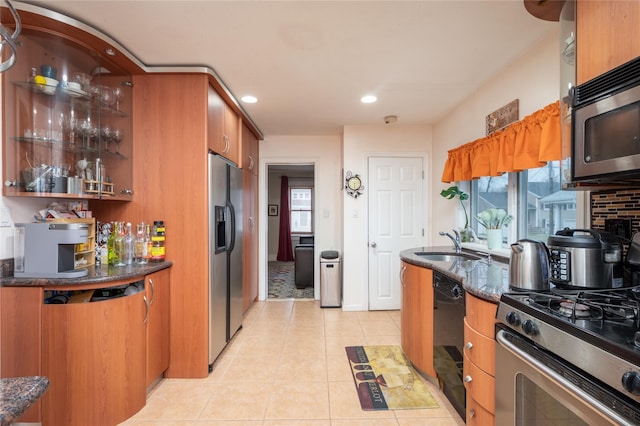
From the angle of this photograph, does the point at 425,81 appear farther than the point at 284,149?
No

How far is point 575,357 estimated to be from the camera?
95 cm

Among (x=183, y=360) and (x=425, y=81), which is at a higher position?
(x=425, y=81)

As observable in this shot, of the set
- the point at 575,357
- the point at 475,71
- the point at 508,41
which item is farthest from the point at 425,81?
the point at 575,357

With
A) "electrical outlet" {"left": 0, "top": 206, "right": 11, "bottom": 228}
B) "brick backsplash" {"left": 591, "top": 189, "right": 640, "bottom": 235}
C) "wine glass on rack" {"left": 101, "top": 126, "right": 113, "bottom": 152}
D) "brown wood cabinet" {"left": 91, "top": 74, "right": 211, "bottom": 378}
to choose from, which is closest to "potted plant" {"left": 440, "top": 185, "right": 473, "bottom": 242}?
"brick backsplash" {"left": 591, "top": 189, "right": 640, "bottom": 235}

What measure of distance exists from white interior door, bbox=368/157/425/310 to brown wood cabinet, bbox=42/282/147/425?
2.79 meters

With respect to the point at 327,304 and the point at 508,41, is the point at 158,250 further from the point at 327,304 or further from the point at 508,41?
the point at 508,41

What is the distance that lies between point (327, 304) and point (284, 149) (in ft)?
7.41

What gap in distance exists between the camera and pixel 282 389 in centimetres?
215

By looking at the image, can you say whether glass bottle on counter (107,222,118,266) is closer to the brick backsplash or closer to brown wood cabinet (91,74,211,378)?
brown wood cabinet (91,74,211,378)

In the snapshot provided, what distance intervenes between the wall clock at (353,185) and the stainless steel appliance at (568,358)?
8.48ft

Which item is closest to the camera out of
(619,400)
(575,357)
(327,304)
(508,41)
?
(619,400)

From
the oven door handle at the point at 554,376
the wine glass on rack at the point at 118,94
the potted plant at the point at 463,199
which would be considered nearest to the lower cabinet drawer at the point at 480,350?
the oven door handle at the point at 554,376

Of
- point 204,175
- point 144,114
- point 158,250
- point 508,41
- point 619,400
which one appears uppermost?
point 508,41

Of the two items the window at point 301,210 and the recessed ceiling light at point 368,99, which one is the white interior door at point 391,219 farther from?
the window at point 301,210
